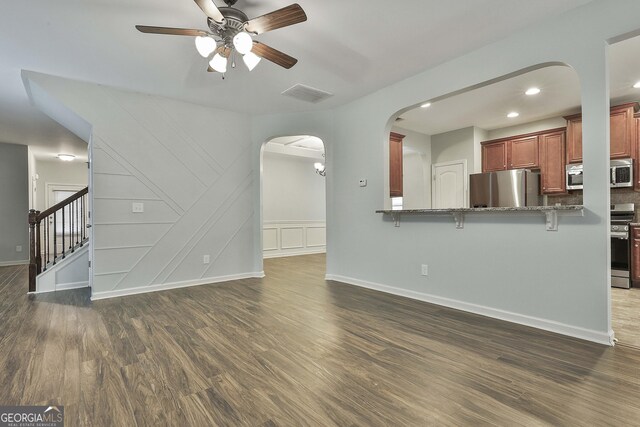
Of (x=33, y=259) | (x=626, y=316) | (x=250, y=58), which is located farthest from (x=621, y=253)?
(x=33, y=259)

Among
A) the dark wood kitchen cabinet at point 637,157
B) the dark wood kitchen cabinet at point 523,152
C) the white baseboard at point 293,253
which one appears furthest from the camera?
the white baseboard at point 293,253

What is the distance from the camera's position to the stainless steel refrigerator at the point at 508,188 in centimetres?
505

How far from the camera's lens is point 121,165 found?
4004 millimetres

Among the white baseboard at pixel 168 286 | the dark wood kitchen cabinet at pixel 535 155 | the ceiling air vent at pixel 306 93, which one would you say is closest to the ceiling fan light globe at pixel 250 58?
the ceiling air vent at pixel 306 93

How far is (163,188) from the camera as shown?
4.30m

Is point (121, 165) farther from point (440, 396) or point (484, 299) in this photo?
point (484, 299)

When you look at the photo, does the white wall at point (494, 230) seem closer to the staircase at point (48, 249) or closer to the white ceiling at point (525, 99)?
the white ceiling at point (525, 99)

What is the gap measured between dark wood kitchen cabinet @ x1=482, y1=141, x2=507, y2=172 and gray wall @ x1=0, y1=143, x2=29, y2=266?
32.3 ft

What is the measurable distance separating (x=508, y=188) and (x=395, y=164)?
6.34 ft

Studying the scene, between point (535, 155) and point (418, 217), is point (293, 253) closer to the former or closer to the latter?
point (418, 217)

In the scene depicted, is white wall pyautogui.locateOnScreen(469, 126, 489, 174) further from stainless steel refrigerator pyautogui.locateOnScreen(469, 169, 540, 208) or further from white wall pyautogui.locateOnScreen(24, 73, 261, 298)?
white wall pyautogui.locateOnScreen(24, 73, 261, 298)

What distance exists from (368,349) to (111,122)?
13.5 feet

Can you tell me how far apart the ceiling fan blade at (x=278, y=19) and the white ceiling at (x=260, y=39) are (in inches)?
11.7

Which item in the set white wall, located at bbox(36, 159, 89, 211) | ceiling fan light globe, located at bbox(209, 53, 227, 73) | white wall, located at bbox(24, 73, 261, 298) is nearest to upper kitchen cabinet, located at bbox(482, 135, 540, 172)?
white wall, located at bbox(24, 73, 261, 298)
